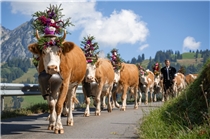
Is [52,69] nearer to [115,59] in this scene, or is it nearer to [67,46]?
[67,46]

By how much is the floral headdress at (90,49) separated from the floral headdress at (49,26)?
123 inches

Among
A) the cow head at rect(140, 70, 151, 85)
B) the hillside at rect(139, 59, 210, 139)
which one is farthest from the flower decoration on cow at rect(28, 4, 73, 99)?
the cow head at rect(140, 70, 151, 85)

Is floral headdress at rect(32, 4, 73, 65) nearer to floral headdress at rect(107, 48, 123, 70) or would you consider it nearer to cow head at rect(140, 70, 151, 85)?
floral headdress at rect(107, 48, 123, 70)

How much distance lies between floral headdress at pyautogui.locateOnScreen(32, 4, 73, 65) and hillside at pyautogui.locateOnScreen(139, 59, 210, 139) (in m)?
2.94

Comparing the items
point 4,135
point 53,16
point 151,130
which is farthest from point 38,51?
point 151,130

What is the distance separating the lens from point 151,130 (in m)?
7.02

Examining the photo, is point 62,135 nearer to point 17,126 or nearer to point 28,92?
point 17,126

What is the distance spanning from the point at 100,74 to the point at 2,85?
3.84m

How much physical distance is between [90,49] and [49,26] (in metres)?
3.83

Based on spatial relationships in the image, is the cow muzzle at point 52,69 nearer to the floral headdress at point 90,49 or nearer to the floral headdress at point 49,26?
the floral headdress at point 49,26

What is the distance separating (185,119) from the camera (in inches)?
322

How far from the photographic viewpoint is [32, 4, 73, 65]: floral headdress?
27.8 feet

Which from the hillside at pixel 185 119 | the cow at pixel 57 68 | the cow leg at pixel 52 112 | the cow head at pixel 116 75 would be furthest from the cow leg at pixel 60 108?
the cow head at pixel 116 75

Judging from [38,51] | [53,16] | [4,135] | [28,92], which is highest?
[53,16]
